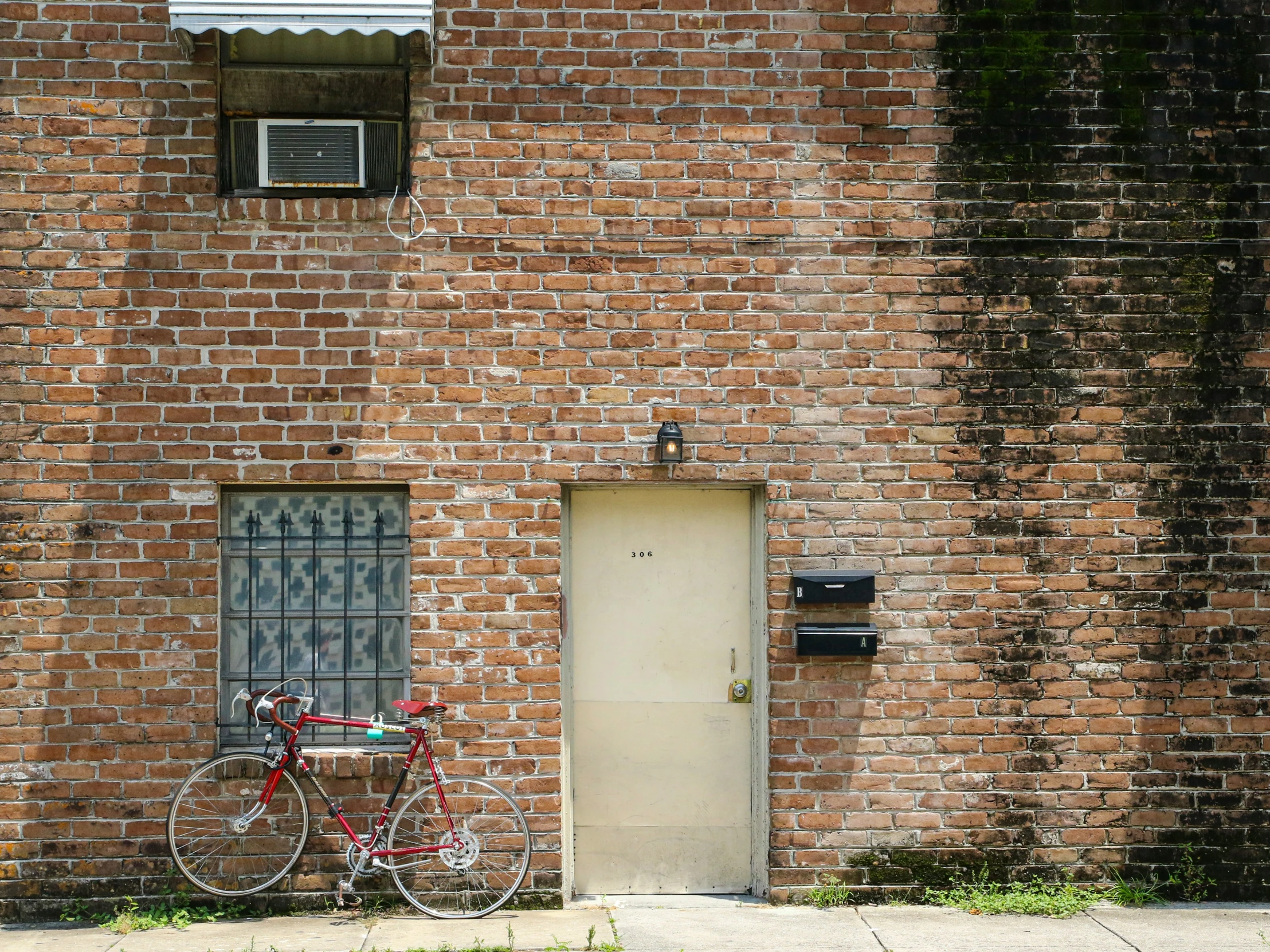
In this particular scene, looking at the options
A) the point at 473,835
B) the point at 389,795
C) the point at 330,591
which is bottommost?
the point at 473,835

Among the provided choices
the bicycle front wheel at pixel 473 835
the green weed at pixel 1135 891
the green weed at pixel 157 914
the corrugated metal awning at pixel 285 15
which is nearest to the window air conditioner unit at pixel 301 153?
the corrugated metal awning at pixel 285 15

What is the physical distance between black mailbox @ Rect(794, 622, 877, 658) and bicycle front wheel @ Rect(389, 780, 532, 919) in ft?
5.56

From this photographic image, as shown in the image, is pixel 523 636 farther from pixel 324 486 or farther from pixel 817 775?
pixel 817 775

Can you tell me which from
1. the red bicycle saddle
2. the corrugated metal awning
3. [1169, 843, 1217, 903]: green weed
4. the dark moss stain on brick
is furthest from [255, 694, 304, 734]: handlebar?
[1169, 843, 1217, 903]: green weed

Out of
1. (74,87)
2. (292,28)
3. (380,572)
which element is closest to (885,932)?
(380,572)

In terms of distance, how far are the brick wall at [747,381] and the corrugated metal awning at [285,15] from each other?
1.61 ft

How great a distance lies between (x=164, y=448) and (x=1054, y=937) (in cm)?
502

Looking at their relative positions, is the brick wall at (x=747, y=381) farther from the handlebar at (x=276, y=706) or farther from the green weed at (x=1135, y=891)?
the handlebar at (x=276, y=706)

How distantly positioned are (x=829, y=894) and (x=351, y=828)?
2.48 m

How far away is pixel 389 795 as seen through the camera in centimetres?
520

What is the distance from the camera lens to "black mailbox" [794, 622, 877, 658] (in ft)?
17.4

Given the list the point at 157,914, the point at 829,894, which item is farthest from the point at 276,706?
the point at 829,894

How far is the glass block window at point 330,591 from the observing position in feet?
17.7

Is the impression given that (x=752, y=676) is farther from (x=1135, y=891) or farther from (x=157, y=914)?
(x=157, y=914)
